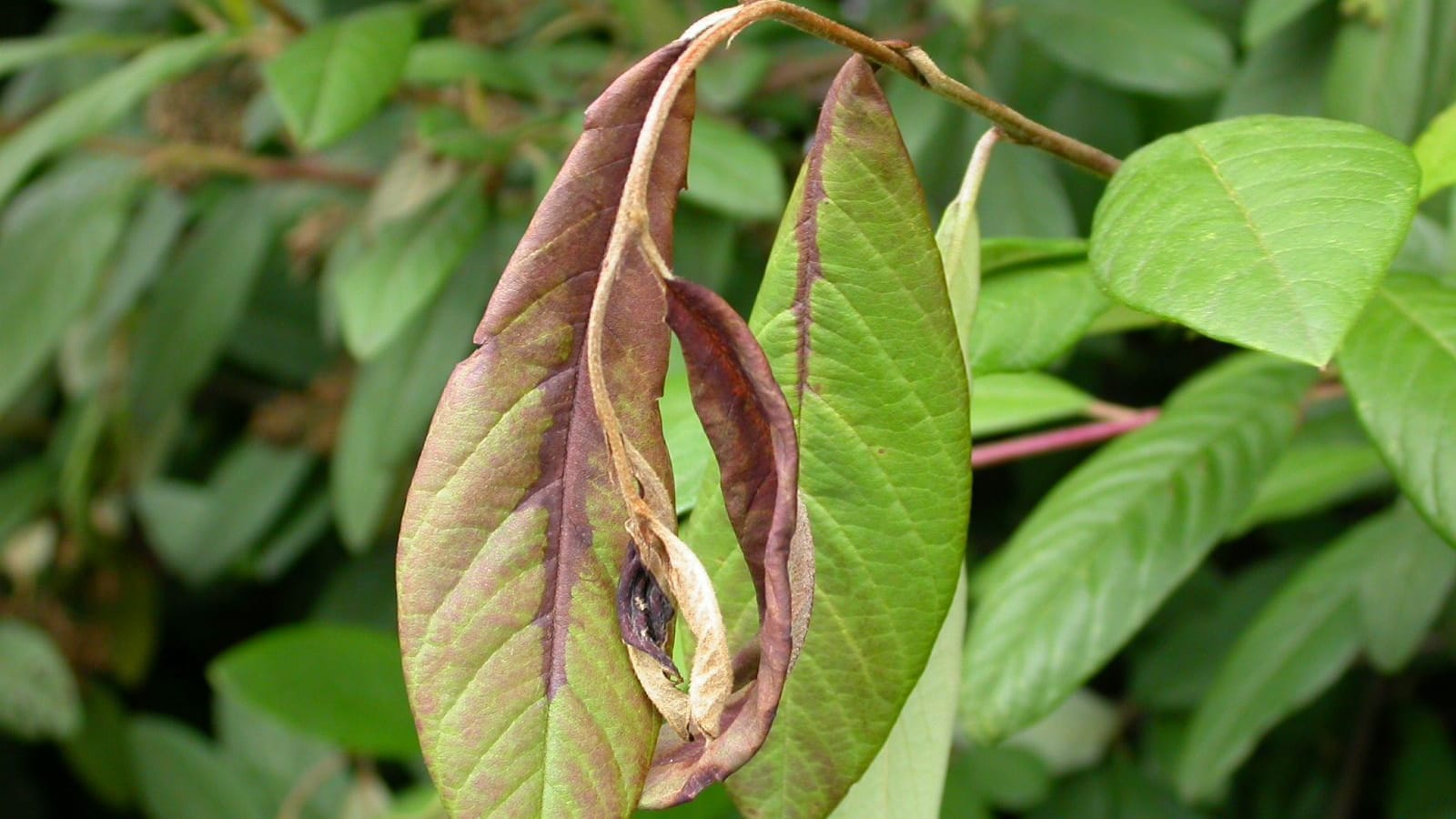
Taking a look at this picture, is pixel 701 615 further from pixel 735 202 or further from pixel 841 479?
pixel 735 202

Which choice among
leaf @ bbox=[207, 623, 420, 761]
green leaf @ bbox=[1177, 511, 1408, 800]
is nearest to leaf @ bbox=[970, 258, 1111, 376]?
green leaf @ bbox=[1177, 511, 1408, 800]

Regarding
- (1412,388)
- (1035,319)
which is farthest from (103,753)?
(1412,388)

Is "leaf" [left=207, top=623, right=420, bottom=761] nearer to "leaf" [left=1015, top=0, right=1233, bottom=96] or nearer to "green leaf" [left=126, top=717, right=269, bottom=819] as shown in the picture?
"green leaf" [left=126, top=717, right=269, bottom=819]

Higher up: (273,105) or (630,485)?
(630,485)

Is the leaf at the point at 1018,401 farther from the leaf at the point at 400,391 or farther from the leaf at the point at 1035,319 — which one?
the leaf at the point at 400,391

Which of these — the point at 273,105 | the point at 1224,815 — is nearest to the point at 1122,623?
the point at 1224,815
